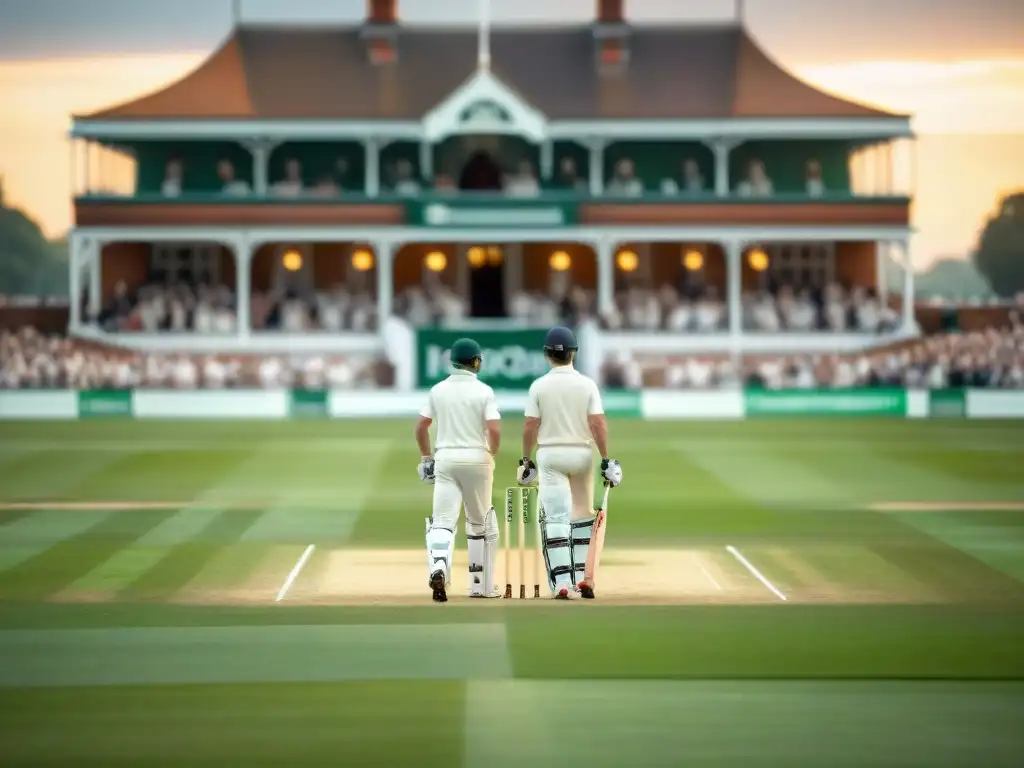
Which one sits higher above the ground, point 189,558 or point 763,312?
point 763,312

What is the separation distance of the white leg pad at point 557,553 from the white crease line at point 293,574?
1.85 m

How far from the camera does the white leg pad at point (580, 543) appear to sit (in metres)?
12.4

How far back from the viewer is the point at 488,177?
46.6 metres

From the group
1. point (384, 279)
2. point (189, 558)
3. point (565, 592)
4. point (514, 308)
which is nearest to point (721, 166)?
point (514, 308)

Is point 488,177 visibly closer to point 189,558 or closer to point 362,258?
point 362,258

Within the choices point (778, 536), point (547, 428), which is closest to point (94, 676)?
point (547, 428)

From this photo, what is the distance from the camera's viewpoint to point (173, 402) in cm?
3572

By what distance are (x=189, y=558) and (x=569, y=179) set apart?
30788mm

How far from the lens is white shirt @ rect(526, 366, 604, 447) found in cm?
1231

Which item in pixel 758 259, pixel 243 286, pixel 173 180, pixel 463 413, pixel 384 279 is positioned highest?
pixel 173 180

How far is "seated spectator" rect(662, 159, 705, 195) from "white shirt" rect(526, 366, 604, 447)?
108 feet

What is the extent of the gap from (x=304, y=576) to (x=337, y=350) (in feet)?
91.7

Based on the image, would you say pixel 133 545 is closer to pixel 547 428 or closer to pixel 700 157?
pixel 547 428

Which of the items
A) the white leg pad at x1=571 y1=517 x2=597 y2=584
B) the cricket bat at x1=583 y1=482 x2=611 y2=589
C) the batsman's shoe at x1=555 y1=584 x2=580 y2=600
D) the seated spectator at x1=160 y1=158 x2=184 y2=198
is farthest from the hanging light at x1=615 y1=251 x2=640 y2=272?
the cricket bat at x1=583 y1=482 x2=611 y2=589
